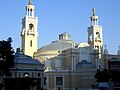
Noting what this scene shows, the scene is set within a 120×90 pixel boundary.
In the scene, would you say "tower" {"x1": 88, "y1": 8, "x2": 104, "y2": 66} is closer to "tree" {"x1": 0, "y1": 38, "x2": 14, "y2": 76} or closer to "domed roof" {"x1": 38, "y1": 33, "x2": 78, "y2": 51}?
"domed roof" {"x1": 38, "y1": 33, "x2": 78, "y2": 51}

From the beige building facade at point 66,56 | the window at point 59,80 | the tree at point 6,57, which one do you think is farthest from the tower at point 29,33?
the tree at point 6,57

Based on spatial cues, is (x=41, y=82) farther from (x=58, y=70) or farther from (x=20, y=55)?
(x=58, y=70)

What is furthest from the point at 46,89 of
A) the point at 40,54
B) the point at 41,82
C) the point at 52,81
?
the point at 40,54

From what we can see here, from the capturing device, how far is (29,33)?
281 ft

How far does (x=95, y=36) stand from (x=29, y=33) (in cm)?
2026

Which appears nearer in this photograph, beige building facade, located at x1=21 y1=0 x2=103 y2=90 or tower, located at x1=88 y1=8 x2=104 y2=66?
beige building facade, located at x1=21 y1=0 x2=103 y2=90

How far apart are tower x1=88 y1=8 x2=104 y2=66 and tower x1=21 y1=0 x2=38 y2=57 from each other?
56.1ft

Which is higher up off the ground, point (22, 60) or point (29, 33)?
point (29, 33)

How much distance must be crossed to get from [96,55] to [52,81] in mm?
15908

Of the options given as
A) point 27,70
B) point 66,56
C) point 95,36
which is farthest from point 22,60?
point 95,36

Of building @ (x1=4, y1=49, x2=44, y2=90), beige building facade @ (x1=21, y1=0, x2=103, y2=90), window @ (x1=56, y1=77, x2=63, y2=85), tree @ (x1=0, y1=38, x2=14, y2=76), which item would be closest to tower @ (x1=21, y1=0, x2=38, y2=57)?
beige building facade @ (x1=21, y1=0, x2=103, y2=90)

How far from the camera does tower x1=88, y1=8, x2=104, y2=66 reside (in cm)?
8919

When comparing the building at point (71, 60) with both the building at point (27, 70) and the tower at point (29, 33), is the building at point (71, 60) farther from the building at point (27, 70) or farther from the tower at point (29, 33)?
the building at point (27, 70)

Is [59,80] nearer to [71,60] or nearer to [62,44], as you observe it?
[71,60]
